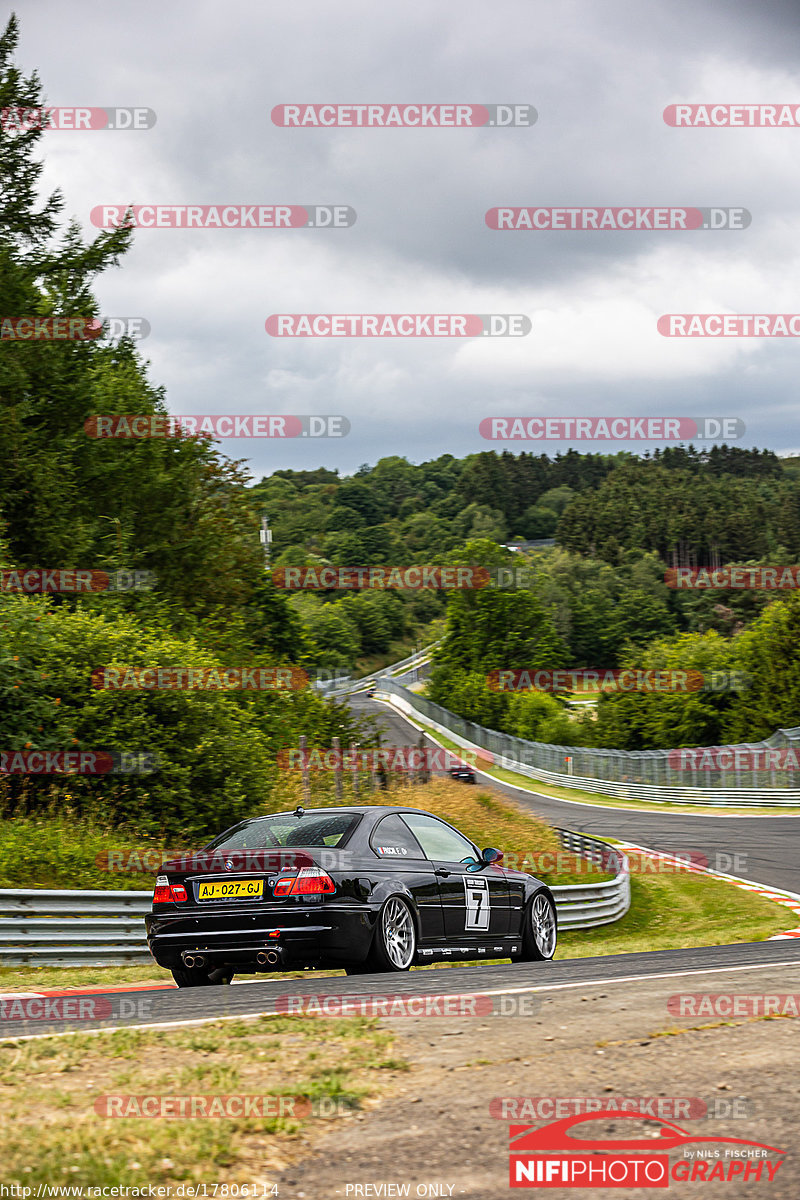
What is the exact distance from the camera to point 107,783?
16.7 metres

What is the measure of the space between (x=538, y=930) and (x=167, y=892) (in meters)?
3.70

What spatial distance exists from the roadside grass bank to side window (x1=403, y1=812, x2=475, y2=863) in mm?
3438

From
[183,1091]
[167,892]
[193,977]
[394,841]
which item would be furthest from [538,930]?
[183,1091]

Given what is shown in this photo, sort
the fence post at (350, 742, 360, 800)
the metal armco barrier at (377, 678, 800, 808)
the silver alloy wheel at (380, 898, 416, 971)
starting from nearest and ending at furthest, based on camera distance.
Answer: the silver alloy wheel at (380, 898, 416, 971) → the fence post at (350, 742, 360, 800) → the metal armco barrier at (377, 678, 800, 808)

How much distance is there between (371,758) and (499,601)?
68.5 metres

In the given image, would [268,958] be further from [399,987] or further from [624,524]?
[624,524]

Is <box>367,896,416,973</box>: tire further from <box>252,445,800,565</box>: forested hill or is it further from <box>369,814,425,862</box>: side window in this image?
<box>252,445,800,565</box>: forested hill

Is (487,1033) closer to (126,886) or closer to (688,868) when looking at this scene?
(126,886)

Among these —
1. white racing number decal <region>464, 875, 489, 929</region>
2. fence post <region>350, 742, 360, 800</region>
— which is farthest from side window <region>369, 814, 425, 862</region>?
fence post <region>350, 742, 360, 800</region>

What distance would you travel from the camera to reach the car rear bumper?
797cm

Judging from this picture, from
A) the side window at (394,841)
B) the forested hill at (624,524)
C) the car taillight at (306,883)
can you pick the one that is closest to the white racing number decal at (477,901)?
the side window at (394,841)

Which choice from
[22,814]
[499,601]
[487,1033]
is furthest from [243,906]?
[499,601]

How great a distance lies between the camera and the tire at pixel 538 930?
10.4m

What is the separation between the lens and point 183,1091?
14.4 feet
